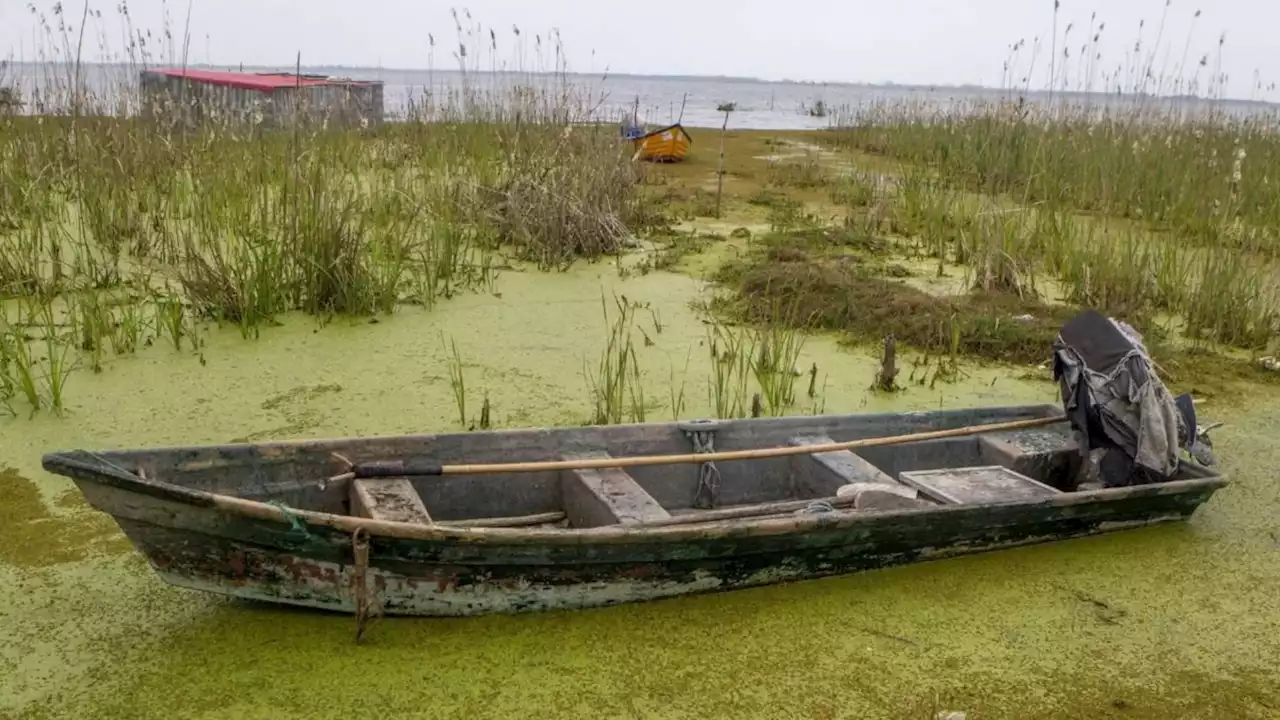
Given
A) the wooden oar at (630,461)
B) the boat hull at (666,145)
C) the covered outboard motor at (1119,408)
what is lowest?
the wooden oar at (630,461)

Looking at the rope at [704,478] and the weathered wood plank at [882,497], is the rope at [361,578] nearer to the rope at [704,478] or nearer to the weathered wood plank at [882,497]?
the rope at [704,478]

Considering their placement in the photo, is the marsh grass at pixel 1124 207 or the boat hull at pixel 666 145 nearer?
the marsh grass at pixel 1124 207

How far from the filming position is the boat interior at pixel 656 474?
282 cm

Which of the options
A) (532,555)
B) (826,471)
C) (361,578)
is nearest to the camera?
(361,578)

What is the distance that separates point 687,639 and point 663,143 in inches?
355

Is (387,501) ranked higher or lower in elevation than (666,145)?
lower

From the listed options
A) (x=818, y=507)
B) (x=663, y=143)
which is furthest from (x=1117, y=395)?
(x=663, y=143)

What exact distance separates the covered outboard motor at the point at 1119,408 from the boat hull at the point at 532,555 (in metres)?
0.19

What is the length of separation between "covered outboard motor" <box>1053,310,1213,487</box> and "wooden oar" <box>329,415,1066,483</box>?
308mm

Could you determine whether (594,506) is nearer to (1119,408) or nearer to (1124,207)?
(1119,408)

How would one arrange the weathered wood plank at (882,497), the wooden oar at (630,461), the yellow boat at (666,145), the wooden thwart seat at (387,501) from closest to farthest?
1. the wooden thwart seat at (387,501)
2. the wooden oar at (630,461)
3. the weathered wood plank at (882,497)
4. the yellow boat at (666,145)

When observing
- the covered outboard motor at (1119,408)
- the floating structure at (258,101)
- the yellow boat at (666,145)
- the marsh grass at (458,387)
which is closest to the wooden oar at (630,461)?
the covered outboard motor at (1119,408)

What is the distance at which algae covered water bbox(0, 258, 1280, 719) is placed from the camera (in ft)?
7.72

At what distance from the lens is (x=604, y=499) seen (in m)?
2.94
